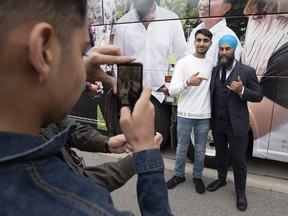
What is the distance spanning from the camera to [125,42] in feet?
13.8

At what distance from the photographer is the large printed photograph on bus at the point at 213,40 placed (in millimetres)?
3303

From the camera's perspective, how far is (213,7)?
11.5 feet

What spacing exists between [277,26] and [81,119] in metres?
3.28

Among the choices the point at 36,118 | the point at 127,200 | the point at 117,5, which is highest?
the point at 117,5

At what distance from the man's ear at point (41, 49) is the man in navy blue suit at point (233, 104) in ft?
8.36

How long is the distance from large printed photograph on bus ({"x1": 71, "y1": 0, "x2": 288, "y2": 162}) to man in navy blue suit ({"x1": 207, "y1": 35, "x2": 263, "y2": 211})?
0.28 meters

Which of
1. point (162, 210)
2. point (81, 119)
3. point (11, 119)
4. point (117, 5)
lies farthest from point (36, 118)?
point (81, 119)

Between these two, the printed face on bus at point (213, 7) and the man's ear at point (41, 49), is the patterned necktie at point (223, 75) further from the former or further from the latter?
the man's ear at point (41, 49)

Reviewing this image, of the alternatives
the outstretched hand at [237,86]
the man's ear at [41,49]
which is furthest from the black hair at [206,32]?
the man's ear at [41,49]

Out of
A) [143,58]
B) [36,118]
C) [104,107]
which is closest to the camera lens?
[36,118]

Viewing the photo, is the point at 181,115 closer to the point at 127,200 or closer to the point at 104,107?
the point at 127,200

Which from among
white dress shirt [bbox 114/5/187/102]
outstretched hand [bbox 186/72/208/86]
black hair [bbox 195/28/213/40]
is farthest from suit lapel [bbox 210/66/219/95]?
white dress shirt [bbox 114/5/187/102]

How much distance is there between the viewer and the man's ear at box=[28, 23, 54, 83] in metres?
0.59

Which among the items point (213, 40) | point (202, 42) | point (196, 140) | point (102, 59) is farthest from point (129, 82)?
point (213, 40)
